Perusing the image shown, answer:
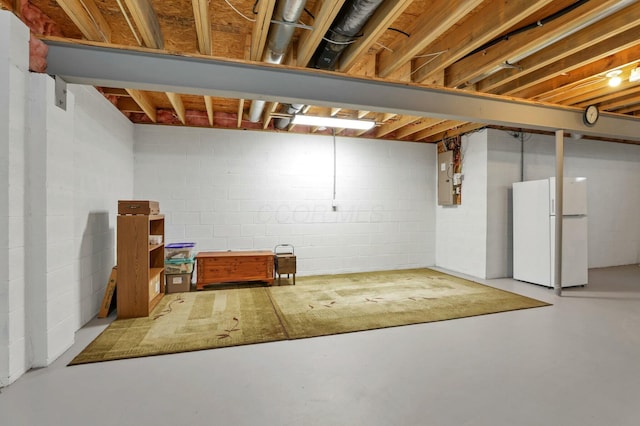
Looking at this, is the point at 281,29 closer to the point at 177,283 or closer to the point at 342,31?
the point at 342,31

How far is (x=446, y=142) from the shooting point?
6277 millimetres

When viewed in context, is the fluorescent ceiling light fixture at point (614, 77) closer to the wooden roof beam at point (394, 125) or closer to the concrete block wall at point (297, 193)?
the wooden roof beam at point (394, 125)

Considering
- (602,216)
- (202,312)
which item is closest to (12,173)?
(202,312)

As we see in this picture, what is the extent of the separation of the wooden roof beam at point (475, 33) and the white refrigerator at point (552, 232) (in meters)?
2.78

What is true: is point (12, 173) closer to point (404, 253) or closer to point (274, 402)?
point (274, 402)

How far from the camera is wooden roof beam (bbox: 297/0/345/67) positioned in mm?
2158

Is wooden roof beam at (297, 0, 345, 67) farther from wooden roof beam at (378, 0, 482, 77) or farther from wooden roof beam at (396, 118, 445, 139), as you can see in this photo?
wooden roof beam at (396, 118, 445, 139)

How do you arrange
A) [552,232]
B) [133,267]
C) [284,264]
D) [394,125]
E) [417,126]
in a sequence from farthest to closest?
[417,126]
[394,125]
[284,264]
[552,232]
[133,267]

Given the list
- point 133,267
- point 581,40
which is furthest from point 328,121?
point 133,267

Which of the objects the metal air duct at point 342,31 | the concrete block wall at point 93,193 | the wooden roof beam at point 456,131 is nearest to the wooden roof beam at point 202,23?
the metal air duct at point 342,31

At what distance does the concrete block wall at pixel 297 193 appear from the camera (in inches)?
202

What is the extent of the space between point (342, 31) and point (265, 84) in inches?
33.2

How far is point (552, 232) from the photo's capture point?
4594mm

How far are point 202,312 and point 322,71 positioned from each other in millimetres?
2946
